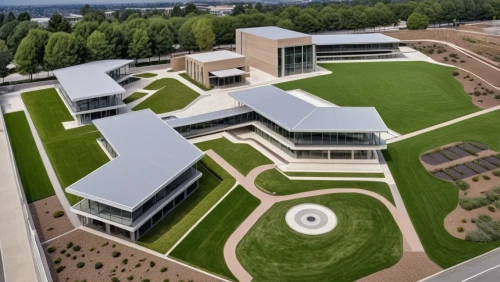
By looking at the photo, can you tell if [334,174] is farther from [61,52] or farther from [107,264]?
[61,52]

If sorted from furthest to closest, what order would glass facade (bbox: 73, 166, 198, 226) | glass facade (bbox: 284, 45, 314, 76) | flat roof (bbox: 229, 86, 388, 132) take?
glass facade (bbox: 284, 45, 314, 76), flat roof (bbox: 229, 86, 388, 132), glass facade (bbox: 73, 166, 198, 226)

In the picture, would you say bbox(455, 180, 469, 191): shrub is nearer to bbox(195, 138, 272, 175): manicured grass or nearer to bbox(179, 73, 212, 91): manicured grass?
bbox(195, 138, 272, 175): manicured grass

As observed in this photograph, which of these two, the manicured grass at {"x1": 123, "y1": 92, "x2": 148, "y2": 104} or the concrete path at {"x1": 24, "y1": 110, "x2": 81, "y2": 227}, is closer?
the concrete path at {"x1": 24, "y1": 110, "x2": 81, "y2": 227}

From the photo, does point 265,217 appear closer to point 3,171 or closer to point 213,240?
point 213,240

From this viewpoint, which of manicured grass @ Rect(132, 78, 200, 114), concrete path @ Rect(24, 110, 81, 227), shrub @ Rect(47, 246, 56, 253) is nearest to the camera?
shrub @ Rect(47, 246, 56, 253)

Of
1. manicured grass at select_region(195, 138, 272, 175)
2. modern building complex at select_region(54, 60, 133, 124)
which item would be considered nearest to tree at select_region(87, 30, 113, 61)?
modern building complex at select_region(54, 60, 133, 124)

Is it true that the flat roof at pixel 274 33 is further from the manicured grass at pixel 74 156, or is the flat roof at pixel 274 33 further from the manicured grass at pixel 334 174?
the manicured grass at pixel 74 156

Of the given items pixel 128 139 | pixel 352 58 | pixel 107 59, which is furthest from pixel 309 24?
pixel 128 139
